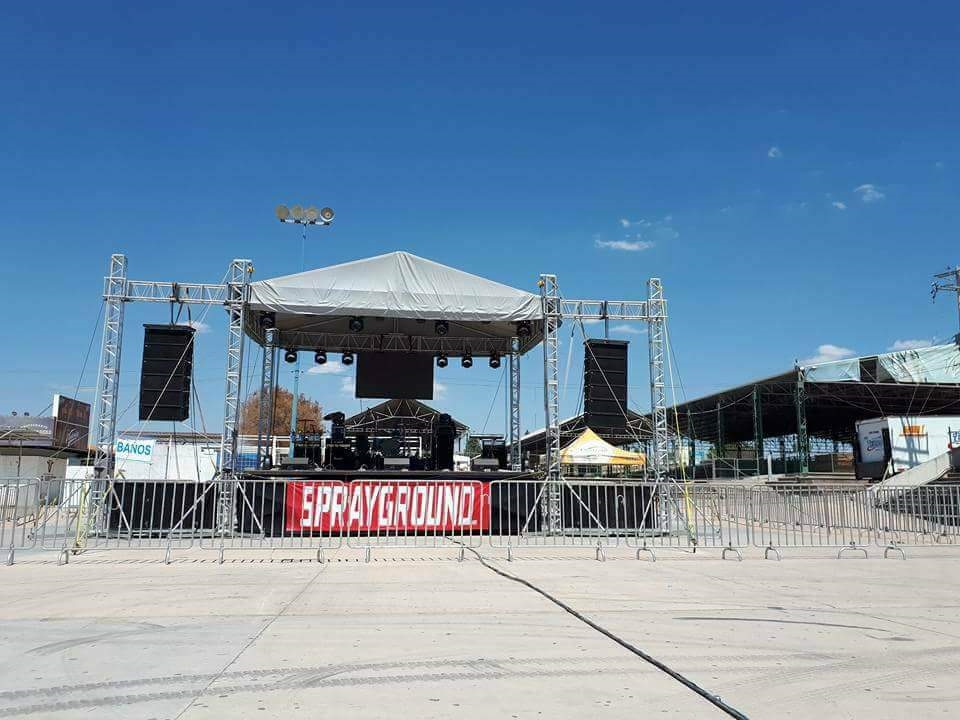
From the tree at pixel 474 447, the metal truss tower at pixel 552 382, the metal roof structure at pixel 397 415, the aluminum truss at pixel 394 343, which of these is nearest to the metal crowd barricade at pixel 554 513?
the metal truss tower at pixel 552 382

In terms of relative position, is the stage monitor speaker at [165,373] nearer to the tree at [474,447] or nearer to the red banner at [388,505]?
the red banner at [388,505]

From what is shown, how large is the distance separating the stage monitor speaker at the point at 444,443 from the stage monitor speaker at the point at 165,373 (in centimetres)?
922

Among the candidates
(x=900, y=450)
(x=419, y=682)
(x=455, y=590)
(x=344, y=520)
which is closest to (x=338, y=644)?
(x=419, y=682)

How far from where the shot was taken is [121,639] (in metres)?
6.78

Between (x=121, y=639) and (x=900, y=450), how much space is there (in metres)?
35.7

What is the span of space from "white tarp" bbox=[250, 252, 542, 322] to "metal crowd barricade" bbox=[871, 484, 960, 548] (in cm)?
978

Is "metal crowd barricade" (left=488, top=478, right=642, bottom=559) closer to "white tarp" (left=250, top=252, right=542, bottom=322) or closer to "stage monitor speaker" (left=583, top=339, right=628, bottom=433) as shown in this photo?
"stage monitor speaker" (left=583, top=339, right=628, bottom=433)

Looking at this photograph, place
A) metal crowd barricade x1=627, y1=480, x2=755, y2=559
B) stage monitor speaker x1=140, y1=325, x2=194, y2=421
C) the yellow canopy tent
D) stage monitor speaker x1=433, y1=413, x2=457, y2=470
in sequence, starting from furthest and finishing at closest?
the yellow canopy tent → stage monitor speaker x1=433, y1=413, x2=457, y2=470 → stage monitor speaker x1=140, y1=325, x2=194, y2=421 → metal crowd barricade x1=627, y1=480, x2=755, y2=559

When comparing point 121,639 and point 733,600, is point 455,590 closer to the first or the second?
point 733,600

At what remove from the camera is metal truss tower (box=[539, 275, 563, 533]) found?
19.1 metres

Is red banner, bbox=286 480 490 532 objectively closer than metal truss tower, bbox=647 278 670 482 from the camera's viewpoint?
Yes

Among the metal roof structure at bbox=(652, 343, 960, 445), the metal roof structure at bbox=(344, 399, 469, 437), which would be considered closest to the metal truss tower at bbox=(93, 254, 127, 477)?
the metal roof structure at bbox=(344, 399, 469, 437)

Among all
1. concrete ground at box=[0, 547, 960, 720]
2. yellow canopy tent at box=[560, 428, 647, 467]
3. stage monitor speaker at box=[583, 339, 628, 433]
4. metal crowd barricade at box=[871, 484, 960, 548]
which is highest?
stage monitor speaker at box=[583, 339, 628, 433]

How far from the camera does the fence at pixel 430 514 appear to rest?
15797mm
